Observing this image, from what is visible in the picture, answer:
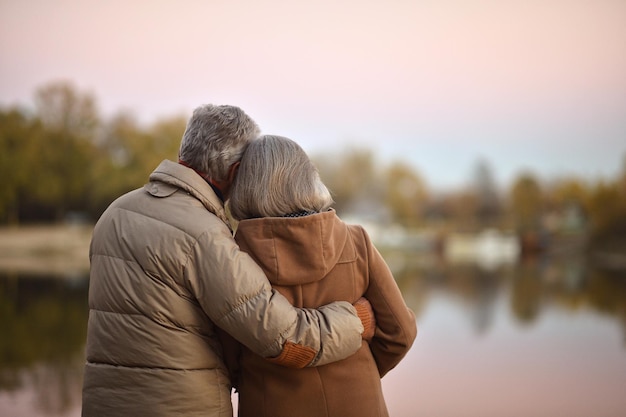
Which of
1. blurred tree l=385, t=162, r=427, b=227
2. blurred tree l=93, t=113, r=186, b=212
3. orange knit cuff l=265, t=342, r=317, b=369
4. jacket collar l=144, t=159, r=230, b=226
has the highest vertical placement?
jacket collar l=144, t=159, r=230, b=226

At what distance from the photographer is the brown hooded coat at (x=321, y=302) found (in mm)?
1372

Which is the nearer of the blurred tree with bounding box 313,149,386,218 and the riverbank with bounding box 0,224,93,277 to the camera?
the riverbank with bounding box 0,224,93,277

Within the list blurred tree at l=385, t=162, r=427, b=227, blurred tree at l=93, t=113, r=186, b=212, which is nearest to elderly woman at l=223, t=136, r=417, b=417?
blurred tree at l=93, t=113, r=186, b=212

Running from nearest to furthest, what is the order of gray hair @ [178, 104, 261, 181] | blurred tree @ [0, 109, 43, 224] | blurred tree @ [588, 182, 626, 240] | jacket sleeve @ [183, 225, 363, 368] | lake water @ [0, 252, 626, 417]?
jacket sleeve @ [183, 225, 363, 368] < gray hair @ [178, 104, 261, 181] < lake water @ [0, 252, 626, 417] < blurred tree @ [0, 109, 43, 224] < blurred tree @ [588, 182, 626, 240]

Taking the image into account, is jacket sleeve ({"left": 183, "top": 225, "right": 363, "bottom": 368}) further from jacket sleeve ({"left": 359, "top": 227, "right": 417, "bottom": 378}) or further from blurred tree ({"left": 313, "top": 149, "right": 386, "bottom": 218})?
blurred tree ({"left": 313, "top": 149, "right": 386, "bottom": 218})

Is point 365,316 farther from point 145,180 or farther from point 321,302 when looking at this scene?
point 145,180

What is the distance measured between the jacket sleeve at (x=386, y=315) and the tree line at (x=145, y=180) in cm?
1466

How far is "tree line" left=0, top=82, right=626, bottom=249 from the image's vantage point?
52.0 feet

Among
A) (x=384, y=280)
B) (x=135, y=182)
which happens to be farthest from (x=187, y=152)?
(x=135, y=182)

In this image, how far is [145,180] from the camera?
641 inches

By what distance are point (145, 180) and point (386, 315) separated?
1540 centimetres

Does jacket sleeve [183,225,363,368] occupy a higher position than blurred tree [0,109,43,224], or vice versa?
jacket sleeve [183,225,363,368]

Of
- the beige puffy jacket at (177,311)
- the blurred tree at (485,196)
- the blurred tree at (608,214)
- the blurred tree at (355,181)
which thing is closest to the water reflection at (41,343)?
the beige puffy jacket at (177,311)

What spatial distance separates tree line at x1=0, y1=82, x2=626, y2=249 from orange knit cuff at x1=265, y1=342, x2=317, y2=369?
1473cm
